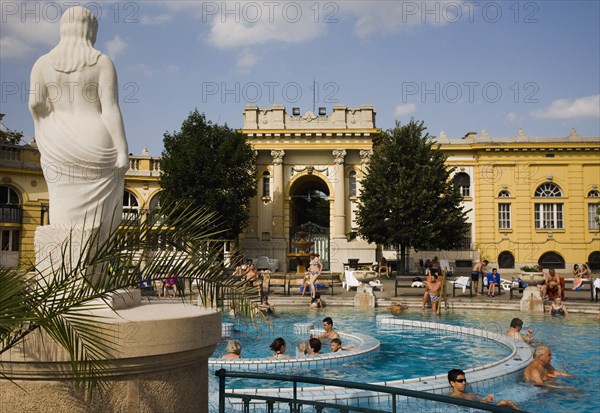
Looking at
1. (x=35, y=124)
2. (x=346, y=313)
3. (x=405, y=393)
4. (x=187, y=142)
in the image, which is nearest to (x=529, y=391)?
(x=405, y=393)

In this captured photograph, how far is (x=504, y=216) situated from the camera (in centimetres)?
4184

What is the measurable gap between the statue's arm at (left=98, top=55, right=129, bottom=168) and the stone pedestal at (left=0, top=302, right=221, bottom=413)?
1.74m

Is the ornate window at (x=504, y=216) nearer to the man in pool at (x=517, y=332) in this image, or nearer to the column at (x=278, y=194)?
the column at (x=278, y=194)

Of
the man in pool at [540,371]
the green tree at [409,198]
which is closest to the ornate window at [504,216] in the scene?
the green tree at [409,198]

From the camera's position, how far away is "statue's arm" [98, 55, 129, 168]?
5.39 metres

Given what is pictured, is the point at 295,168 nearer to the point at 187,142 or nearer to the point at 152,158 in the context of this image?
the point at 187,142

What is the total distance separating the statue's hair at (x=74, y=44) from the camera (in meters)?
5.39

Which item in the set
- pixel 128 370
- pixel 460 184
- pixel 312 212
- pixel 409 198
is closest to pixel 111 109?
pixel 128 370

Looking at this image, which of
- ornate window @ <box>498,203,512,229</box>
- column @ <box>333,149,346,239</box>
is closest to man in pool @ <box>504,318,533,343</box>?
column @ <box>333,149,346,239</box>

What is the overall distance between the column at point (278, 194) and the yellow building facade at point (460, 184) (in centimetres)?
7

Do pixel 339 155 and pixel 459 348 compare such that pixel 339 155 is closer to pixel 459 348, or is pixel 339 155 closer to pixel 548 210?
pixel 548 210

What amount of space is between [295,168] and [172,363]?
36.6 meters

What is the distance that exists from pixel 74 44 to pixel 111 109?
0.72 m

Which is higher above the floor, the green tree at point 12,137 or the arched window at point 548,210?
the green tree at point 12,137
